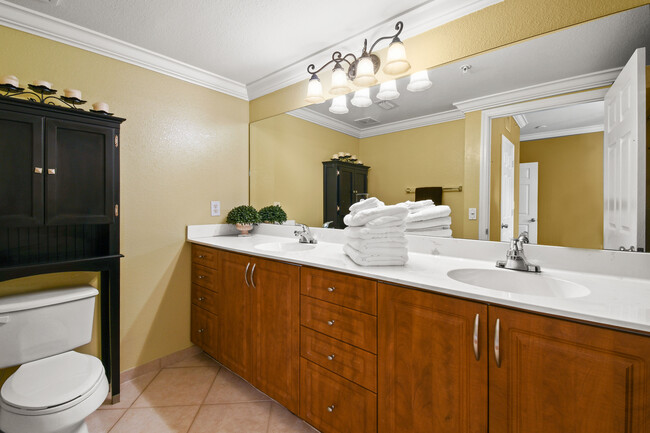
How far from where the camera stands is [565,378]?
2.57ft

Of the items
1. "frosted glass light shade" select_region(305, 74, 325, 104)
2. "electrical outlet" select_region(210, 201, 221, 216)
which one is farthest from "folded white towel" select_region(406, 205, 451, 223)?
A: "electrical outlet" select_region(210, 201, 221, 216)

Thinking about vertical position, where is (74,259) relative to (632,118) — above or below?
below

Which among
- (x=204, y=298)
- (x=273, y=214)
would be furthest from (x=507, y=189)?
(x=204, y=298)

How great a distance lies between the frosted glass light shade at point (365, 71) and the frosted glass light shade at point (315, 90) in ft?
1.20

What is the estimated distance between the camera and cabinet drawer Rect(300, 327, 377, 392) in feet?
3.90

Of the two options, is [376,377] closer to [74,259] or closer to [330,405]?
[330,405]

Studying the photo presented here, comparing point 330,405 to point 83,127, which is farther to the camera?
point 83,127

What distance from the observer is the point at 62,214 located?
5.23 feet

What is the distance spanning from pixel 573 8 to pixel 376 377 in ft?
5.77

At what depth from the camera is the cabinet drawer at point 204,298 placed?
6.87ft

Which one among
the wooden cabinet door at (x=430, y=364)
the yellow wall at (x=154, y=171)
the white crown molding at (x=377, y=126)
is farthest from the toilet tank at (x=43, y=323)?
the white crown molding at (x=377, y=126)

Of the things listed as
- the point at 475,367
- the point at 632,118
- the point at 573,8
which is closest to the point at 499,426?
the point at 475,367

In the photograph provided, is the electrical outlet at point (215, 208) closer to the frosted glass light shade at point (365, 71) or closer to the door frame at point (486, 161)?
the frosted glass light shade at point (365, 71)

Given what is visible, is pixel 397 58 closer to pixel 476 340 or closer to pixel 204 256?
pixel 476 340
